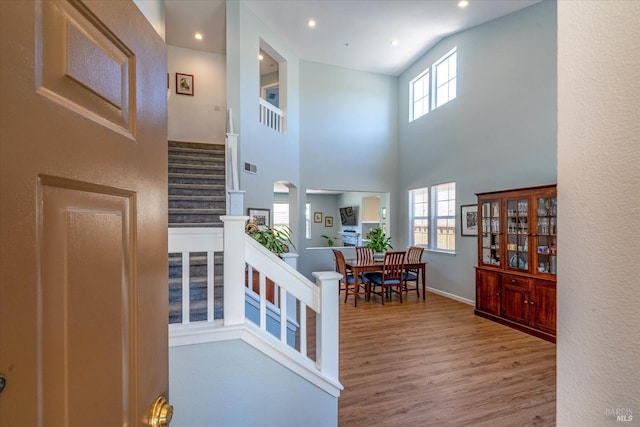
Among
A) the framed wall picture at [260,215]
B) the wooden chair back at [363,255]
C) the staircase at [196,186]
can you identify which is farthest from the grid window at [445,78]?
the staircase at [196,186]

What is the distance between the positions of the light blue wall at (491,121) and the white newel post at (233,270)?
4.27m

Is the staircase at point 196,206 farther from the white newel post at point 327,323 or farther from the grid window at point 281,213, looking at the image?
the grid window at point 281,213

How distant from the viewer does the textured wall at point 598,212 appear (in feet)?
1.88

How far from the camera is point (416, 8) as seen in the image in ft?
16.1

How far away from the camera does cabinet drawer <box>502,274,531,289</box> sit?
3.79 meters

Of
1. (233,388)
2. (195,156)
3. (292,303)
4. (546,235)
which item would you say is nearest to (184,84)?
(195,156)

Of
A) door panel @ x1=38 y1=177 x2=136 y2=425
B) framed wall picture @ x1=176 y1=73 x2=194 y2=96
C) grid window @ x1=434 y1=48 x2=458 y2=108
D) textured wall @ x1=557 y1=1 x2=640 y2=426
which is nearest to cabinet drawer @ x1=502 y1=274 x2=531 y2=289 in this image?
grid window @ x1=434 y1=48 x2=458 y2=108

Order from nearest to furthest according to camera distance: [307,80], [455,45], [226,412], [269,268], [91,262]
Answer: [91,262], [226,412], [269,268], [455,45], [307,80]

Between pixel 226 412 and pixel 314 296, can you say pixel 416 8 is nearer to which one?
pixel 314 296

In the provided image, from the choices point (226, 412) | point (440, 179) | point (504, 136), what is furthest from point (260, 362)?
point (440, 179)

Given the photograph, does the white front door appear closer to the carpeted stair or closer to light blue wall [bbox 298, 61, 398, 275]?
the carpeted stair

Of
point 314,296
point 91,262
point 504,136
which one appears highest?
point 504,136

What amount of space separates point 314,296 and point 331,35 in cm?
575

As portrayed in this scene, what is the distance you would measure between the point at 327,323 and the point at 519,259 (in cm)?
340
